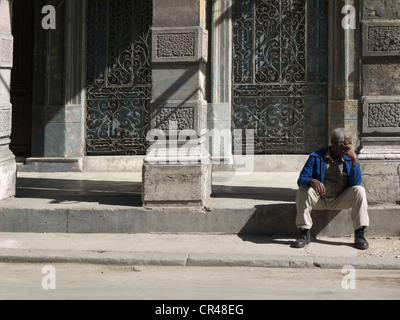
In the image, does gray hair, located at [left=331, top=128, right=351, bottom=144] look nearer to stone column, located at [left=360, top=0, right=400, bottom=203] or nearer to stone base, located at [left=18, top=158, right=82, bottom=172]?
stone column, located at [left=360, top=0, right=400, bottom=203]

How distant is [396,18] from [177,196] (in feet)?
10.6

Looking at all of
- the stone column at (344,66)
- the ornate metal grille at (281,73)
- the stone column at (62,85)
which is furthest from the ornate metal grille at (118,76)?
the stone column at (344,66)

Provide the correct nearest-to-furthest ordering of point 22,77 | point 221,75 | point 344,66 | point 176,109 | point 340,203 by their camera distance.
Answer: point 340,203 < point 176,109 < point 344,66 < point 221,75 < point 22,77

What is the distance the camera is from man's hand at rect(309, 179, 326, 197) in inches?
279

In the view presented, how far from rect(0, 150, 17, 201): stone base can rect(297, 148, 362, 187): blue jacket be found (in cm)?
371

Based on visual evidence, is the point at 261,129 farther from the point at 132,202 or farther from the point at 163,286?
the point at 163,286

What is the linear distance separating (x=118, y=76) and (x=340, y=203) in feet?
22.1

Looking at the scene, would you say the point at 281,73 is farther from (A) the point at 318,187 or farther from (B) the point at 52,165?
(A) the point at 318,187

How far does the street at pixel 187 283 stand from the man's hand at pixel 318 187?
0.97 m

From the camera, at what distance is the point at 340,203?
7.37 metres

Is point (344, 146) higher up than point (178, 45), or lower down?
lower down

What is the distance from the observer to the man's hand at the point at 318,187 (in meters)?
7.09

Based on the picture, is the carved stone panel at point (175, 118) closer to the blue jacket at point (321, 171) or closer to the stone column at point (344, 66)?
the blue jacket at point (321, 171)

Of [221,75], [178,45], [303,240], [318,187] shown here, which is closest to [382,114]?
[318,187]
